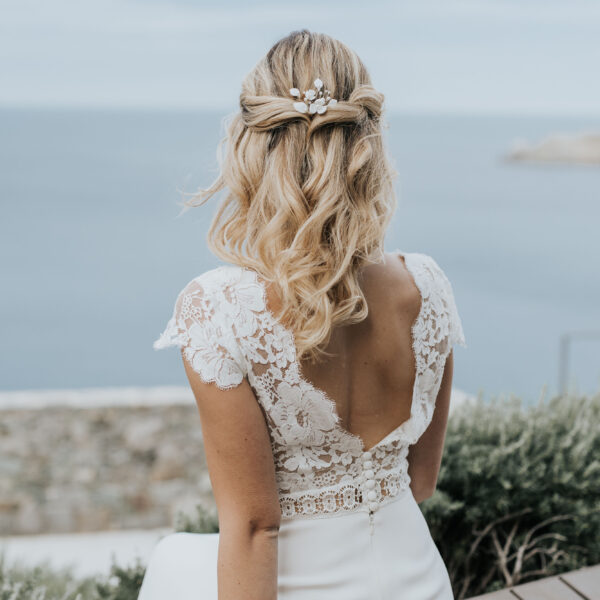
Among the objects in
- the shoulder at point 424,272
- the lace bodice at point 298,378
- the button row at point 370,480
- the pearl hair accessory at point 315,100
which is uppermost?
the pearl hair accessory at point 315,100

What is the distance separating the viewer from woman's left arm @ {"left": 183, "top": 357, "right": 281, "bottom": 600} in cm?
133

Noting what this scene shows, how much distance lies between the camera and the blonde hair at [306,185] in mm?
1327

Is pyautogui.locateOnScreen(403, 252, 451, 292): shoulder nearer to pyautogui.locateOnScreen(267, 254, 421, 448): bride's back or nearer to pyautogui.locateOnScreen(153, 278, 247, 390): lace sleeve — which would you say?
pyautogui.locateOnScreen(267, 254, 421, 448): bride's back

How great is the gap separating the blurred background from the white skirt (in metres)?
0.55

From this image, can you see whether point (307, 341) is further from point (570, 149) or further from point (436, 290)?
point (570, 149)

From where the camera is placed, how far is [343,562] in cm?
148

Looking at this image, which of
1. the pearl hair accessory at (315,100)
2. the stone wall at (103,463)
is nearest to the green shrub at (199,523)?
the pearl hair accessory at (315,100)

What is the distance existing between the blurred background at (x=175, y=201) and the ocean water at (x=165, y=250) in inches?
5.8

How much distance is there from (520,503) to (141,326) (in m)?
29.0

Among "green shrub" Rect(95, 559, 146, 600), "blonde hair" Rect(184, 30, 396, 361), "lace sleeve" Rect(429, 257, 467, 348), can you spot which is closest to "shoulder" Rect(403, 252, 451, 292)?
"lace sleeve" Rect(429, 257, 467, 348)

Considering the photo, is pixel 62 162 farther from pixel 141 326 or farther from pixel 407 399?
pixel 407 399

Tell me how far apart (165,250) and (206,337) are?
4832cm

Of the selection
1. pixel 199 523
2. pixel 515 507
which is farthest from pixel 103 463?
pixel 515 507

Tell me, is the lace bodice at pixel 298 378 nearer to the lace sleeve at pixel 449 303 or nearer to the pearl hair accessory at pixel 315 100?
the lace sleeve at pixel 449 303
